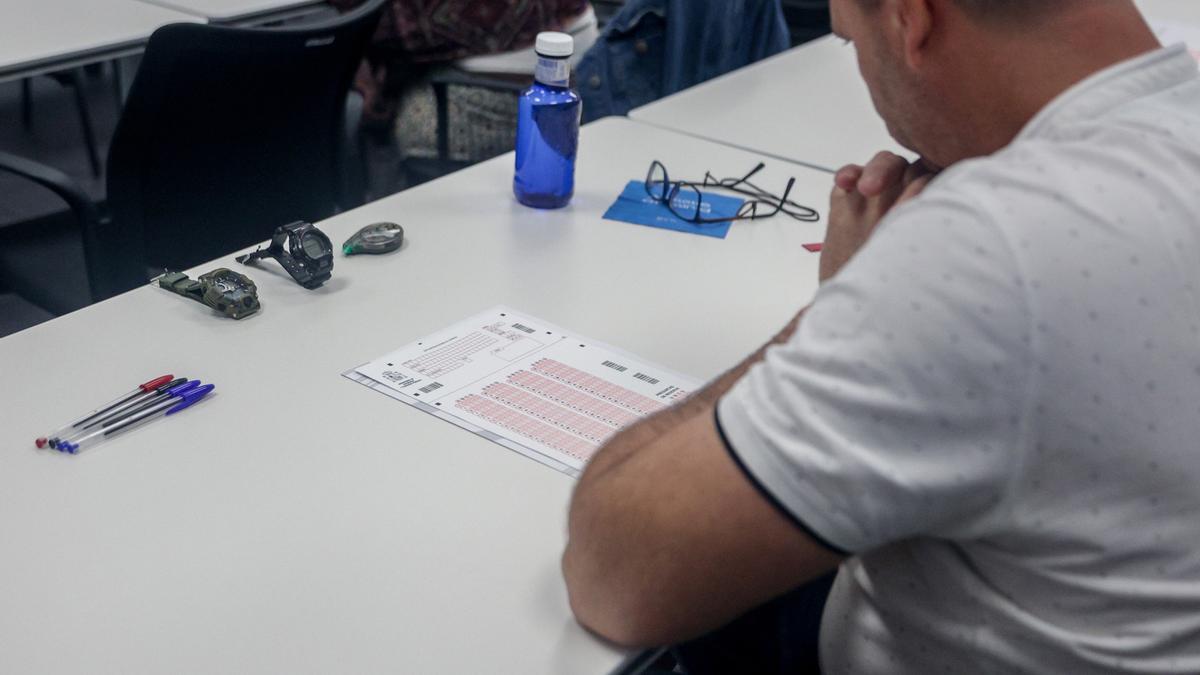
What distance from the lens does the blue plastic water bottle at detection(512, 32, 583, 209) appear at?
164 cm

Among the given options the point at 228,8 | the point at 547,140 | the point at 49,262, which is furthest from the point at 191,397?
the point at 228,8

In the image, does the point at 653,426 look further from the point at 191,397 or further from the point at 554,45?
the point at 554,45

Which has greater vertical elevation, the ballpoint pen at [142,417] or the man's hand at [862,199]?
the man's hand at [862,199]

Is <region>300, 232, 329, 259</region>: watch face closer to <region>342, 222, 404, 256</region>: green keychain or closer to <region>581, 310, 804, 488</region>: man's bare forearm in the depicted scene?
<region>342, 222, 404, 256</region>: green keychain

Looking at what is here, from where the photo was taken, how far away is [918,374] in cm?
69

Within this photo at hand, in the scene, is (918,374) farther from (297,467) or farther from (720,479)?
(297,467)

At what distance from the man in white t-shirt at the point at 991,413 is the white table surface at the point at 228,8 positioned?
1.83 m

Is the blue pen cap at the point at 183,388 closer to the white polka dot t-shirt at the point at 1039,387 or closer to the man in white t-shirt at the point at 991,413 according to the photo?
the man in white t-shirt at the point at 991,413

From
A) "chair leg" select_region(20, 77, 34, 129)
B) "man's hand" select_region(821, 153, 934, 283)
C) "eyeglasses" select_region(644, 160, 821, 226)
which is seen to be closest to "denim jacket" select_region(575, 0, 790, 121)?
"eyeglasses" select_region(644, 160, 821, 226)

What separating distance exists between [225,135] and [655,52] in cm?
93

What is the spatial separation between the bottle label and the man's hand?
1.78 ft

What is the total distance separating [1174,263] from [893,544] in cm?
29

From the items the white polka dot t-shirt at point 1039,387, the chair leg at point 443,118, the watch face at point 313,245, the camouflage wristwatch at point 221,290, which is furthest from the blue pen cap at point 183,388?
the chair leg at point 443,118

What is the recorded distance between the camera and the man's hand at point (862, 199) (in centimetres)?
116
